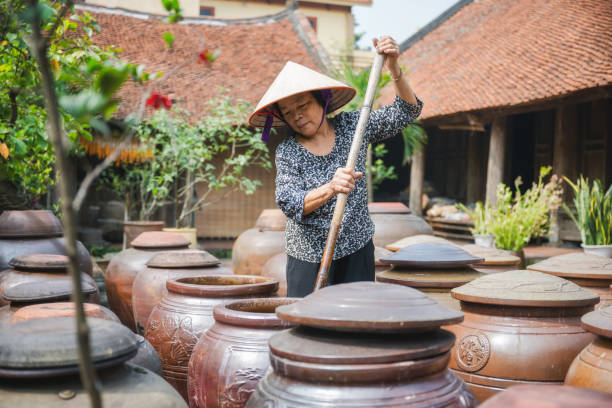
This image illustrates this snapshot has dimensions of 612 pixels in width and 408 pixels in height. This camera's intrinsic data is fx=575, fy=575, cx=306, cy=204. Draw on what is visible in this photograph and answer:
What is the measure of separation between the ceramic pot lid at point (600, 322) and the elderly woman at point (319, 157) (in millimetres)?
1012

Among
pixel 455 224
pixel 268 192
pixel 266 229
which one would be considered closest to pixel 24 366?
pixel 266 229

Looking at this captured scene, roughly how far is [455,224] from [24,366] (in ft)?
30.8

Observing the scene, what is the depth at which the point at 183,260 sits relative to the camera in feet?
12.3

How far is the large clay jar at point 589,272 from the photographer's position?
9.23 feet

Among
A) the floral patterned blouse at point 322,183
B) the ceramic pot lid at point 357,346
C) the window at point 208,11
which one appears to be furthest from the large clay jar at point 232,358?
the window at point 208,11

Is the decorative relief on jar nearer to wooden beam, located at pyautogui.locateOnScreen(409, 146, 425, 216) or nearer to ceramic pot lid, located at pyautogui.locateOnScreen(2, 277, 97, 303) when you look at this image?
ceramic pot lid, located at pyautogui.locateOnScreen(2, 277, 97, 303)

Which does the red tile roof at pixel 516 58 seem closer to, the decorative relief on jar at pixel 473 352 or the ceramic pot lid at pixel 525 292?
the ceramic pot lid at pixel 525 292

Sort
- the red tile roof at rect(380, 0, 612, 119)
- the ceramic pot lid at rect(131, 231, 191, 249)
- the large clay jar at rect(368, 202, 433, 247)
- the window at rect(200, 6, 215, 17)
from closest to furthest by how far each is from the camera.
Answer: the ceramic pot lid at rect(131, 231, 191, 249) → the large clay jar at rect(368, 202, 433, 247) → the red tile roof at rect(380, 0, 612, 119) → the window at rect(200, 6, 215, 17)

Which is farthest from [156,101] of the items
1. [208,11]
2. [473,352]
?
[208,11]

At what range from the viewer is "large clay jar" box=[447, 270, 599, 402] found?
216 centimetres

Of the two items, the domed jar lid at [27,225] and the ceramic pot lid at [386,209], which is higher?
the ceramic pot lid at [386,209]

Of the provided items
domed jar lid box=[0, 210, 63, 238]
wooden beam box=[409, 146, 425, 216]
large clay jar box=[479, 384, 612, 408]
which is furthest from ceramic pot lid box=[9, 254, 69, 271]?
wooden beam box=[409, 146, 425, 216]

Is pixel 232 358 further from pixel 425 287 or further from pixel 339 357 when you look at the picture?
pixel 425 287

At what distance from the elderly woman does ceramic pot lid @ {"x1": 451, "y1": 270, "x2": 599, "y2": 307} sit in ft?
1.71
